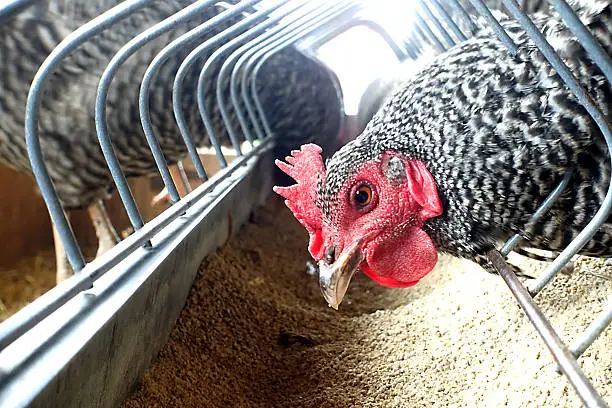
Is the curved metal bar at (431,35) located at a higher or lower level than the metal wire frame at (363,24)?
lower

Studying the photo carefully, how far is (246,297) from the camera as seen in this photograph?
1432mm

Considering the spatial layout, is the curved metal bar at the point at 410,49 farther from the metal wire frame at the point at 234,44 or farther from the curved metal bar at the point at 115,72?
the curved metal bar at the point at 115,72

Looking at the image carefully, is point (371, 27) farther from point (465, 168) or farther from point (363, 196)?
point (465, 168)

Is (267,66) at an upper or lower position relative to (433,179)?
upper

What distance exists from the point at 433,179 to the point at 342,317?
663mm

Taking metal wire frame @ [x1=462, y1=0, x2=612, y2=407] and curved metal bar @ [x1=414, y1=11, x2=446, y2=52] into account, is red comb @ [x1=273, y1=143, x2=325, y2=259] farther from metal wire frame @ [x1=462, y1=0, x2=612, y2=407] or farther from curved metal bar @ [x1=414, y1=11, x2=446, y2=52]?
curved metal bar @ [x1=414, y1=11, x2=446, y2=52]

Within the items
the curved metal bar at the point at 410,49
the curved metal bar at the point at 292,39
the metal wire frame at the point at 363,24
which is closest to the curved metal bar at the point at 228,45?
the curved metal bar at the point at 292,39

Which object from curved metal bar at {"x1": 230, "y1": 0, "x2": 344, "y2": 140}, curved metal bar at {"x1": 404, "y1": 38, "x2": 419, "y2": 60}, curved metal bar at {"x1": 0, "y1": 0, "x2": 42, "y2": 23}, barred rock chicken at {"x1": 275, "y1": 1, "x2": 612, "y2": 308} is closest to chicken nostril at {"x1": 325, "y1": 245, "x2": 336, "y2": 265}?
barred rock chicken at {"x1": 275, "y1": 1, "x2": 612, "y2": 308}

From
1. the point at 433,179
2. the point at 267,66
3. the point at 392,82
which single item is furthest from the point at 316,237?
the point at 392,82

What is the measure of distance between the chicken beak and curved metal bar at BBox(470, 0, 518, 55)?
483 millimetres

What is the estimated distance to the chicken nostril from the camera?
108 centimetres

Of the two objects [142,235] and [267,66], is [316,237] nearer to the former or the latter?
[142,235]

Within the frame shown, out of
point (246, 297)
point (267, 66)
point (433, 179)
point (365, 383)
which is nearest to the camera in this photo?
point (433, 179)

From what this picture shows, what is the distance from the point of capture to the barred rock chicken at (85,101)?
4.67ft
